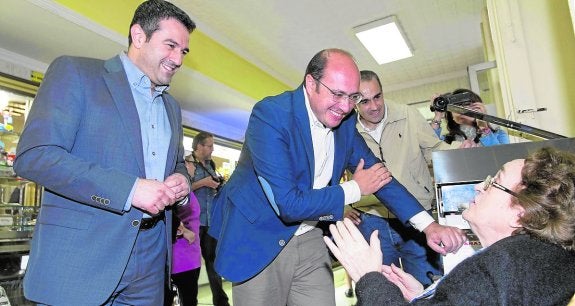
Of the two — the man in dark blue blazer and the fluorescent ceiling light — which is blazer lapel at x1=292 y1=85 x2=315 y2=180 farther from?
the fluorescent ceiling light

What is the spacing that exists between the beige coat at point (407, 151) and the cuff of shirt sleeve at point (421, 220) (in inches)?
25.3

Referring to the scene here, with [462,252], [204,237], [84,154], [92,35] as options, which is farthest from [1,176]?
[462,252]

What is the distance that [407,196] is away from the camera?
1736mm

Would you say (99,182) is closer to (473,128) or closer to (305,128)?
(305,128)

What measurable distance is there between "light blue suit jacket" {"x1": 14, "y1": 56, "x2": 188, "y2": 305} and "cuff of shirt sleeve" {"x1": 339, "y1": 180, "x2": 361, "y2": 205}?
73 centimetres

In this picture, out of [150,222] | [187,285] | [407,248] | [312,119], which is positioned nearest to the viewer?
[150,222]

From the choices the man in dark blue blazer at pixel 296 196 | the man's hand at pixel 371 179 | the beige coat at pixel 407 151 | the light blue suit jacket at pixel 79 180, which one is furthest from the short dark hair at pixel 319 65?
the beige coat at pixel 407 151

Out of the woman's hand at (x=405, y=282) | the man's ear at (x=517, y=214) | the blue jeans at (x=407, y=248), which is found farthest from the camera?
the blue jeans at (x=407, y=248)

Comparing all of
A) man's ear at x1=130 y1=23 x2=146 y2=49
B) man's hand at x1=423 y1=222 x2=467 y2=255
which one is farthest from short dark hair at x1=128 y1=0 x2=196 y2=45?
man's hand at x1=423 y1=222 x2=467 y2=255

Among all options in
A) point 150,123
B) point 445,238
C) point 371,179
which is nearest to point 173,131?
point 150,123

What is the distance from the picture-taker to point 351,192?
1456mm

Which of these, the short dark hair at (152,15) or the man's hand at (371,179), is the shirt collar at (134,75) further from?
the man's hand at (371,179)

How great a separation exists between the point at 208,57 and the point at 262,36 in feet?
2.73

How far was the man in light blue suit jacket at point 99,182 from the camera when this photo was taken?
1116mm
